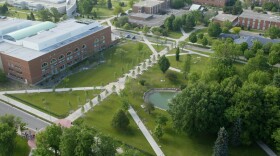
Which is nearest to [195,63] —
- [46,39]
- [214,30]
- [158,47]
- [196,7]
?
[158,47]

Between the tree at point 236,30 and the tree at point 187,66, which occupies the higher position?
the tree at point 236,30

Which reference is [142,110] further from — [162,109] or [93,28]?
[93,28]

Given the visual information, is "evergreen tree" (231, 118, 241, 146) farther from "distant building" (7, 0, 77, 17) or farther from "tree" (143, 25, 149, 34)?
"distant building" (7, 0, 77, 17)

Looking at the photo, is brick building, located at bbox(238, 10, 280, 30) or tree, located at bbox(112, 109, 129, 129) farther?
A: brick building, located at bbox(238, 10, 280, 30)

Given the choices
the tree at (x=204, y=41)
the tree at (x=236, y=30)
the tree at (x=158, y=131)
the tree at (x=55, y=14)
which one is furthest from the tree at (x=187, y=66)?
the tree at (x=55, y=14)

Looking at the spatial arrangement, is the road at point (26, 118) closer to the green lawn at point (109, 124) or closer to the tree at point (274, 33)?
the green lawn at point (109, 124)

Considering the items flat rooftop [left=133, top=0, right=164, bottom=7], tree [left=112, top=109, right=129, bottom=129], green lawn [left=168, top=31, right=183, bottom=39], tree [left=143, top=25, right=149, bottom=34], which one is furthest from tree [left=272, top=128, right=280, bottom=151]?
flat rooftop [left=133, top=0, right=164, bottom=7]

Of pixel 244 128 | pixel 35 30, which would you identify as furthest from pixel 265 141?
pixel 35 30
